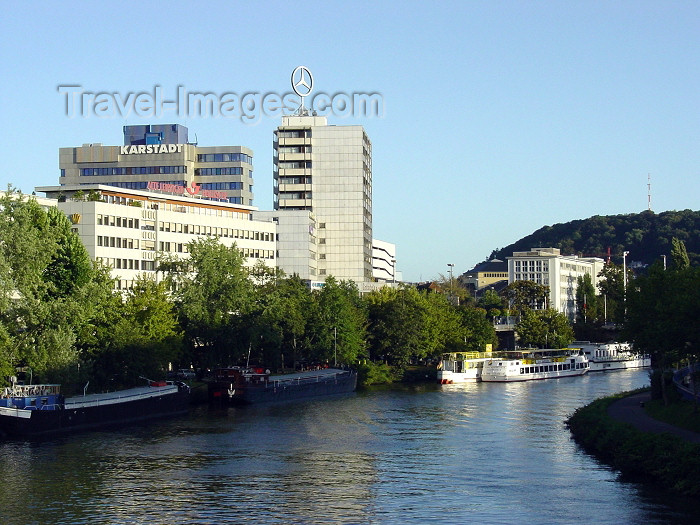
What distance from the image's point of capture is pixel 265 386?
123938 mm

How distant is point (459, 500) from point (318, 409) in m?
54.8

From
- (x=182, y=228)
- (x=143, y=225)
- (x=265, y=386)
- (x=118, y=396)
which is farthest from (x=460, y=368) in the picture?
(x=118, y=396)

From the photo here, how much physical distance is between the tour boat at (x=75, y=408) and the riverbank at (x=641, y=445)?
41.0m

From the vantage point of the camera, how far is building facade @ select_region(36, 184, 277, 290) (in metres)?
148

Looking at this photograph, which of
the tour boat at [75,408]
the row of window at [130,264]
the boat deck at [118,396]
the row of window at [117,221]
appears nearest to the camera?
the tour boat at [75,408]

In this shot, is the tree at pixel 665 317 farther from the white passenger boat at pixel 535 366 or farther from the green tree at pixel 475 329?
the green tree at pixel 475 329

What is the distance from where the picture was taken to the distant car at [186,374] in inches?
5408

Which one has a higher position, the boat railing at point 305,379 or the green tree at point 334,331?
the green tree at point 334,331

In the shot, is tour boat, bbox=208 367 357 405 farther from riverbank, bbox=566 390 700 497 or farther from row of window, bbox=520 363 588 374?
riverbank, bbox=566 390 700 497

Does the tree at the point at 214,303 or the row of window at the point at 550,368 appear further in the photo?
the row of window at the point at 550,368

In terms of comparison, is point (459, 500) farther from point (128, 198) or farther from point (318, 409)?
point (128, 198)

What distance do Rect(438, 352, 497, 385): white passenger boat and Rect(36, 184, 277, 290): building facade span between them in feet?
116

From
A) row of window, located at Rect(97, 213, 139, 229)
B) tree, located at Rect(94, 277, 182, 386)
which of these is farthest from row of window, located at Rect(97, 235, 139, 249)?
tree, located at Rect(94, 277, 182, 386)

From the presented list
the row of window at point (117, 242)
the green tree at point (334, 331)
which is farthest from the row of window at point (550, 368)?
the row of window at point (117, 242)
